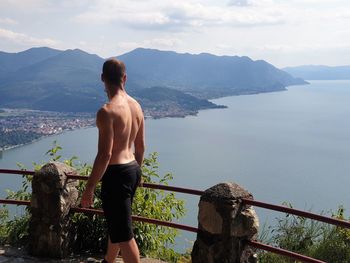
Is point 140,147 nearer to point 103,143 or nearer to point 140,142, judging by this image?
point 140,142

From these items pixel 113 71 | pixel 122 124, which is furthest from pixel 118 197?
pixel 113 71

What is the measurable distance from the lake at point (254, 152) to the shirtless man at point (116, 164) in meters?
20.5

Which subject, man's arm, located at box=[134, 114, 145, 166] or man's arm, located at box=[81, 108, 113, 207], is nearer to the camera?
man's arm, located at box=[81, 108, 113, 207]

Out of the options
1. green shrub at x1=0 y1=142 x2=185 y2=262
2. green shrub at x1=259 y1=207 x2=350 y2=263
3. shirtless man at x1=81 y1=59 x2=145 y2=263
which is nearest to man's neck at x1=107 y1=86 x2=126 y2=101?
shirtless man at x1=81 y1=59 x2=145 y2=263

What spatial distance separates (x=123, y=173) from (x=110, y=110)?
0.49m

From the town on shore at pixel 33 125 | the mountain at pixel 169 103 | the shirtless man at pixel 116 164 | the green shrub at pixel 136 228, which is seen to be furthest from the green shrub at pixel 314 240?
the mountain at pixel 169 103

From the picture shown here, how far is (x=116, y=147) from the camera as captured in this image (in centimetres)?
342

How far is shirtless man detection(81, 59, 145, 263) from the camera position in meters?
3.28

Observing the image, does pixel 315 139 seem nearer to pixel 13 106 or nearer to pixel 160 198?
pixel 160 198

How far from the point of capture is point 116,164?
3414mm

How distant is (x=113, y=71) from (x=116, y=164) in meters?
0.70

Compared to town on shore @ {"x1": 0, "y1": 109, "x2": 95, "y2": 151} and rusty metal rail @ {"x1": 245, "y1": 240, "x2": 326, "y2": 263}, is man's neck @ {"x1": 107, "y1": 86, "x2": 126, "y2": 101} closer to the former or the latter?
rusty metal rail @ {"x1": 245, "y1": 240, "x2": 326, "y2": 263}

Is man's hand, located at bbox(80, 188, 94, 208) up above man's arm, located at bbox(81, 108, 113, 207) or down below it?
below

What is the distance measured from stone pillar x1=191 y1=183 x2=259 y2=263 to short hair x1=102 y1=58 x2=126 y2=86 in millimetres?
1245
